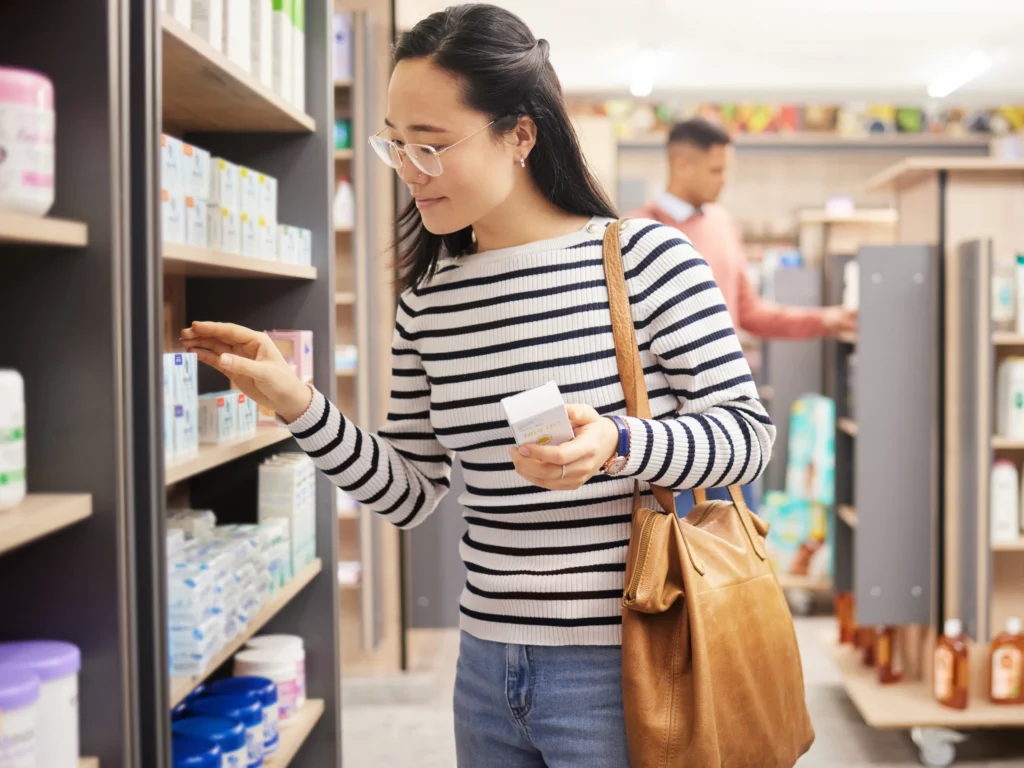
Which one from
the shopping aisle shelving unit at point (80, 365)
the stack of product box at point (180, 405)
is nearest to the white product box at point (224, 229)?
the stack of product box at point (180, 405)

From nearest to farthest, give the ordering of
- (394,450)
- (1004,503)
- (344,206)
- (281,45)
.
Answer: (394,450), (281,45), (1004,503), (344,206)

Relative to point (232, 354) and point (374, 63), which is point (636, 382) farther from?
point (374, 63)

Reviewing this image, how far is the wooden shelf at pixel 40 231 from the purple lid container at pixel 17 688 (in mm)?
472

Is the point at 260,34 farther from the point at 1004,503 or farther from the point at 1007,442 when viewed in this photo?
the point at 1004,503

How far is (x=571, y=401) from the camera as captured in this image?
4.71 ft

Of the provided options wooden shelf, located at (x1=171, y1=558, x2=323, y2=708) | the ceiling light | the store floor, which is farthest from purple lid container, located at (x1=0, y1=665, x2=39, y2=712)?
the ceiling light

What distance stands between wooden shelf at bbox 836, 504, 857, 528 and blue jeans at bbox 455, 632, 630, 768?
113 inches

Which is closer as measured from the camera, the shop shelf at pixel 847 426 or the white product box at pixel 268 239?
the white product box at pixel 268 239

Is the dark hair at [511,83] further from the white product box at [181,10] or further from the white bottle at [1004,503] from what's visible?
the white bottle at [1004,503]

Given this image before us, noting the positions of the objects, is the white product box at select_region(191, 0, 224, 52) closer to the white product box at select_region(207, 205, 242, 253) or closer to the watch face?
the white product box at select_region(207, 205, 242, 253)

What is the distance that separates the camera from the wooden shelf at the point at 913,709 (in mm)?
3609

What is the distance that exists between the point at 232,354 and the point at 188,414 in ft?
0.90

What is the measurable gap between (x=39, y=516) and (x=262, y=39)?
1.21 meters

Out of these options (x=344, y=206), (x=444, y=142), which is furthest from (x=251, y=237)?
(x=344, y=206)
